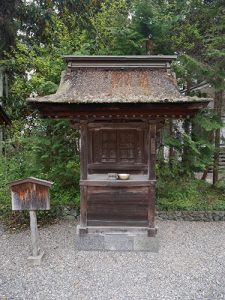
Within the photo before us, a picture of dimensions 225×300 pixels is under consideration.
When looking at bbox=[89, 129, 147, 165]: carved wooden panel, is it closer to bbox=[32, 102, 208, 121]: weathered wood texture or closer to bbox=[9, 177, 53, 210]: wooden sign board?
bbox=[32, 102, 208, 121]: weathered wood texture

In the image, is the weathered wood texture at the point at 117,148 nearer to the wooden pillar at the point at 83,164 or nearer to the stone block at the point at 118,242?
the wooden pillar at the point at 83,164

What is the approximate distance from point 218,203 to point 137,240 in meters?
3.28

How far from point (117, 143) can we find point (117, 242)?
2016 mm

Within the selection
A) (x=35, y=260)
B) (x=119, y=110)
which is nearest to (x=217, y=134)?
(x=119, y=110)

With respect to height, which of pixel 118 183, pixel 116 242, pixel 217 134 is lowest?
pixel 116 242

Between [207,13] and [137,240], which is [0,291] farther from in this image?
[207,13]

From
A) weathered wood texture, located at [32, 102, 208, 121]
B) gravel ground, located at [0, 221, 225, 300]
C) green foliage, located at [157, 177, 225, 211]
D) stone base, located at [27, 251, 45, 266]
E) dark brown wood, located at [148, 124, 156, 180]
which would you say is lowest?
gravel ground, located at [0, 221, 225, 300]

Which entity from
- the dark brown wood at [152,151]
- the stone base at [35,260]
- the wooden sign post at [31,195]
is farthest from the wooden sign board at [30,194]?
the dark brown wood at [152,151]

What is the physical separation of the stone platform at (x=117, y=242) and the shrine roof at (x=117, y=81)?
2728 millimetres

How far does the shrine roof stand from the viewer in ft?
15.1

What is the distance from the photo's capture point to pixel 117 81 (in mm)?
5238

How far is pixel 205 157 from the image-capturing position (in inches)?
298

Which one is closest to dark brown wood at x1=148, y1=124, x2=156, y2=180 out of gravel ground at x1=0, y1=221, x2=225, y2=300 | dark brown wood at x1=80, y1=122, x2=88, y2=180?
dark brown wood at x1=80, y1=122, x2=88, y2=180

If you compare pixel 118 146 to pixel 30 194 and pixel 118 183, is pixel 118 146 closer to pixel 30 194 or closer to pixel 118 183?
pixel 118 183
